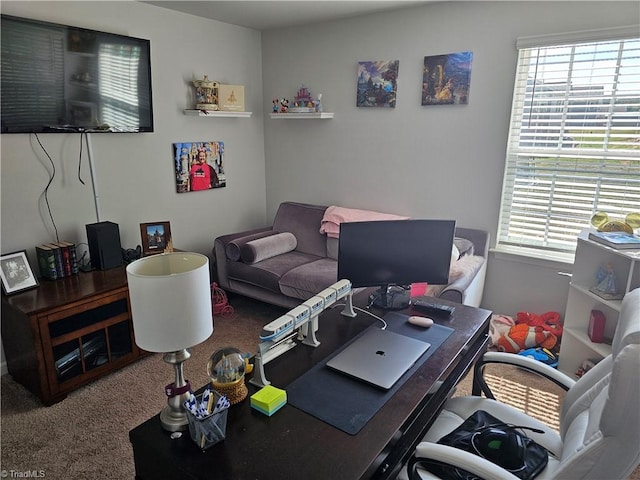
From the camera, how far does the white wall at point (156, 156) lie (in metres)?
2.63

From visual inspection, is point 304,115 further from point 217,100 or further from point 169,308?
point 169,308

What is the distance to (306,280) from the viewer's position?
3.08 meters

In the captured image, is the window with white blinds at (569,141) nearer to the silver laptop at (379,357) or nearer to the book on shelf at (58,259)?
the silver laptop at (379,357)

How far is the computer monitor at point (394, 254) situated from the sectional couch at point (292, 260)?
0.66m

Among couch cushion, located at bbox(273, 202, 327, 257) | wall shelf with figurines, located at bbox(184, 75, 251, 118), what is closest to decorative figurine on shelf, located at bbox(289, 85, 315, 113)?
wall shelf with figurines, located at bbox(184, 75, 251, 118)

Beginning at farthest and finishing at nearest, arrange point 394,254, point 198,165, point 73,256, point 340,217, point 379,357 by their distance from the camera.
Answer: point 198,165, point 340,217, point 73,256, point 394,254, point 379,357

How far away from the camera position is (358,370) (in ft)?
4.71

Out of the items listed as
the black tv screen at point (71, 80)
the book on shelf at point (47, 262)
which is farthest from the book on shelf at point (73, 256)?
the black tv screen at point (71, 80)

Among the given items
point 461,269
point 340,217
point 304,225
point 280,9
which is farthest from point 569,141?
point 280,9

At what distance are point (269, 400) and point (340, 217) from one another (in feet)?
8.05

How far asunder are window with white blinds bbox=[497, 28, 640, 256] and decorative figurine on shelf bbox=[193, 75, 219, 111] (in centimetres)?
236

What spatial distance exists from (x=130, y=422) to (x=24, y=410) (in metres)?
0.62

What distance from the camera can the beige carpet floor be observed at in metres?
1.94

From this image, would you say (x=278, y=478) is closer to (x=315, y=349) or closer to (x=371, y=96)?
(x=315, y=349)
